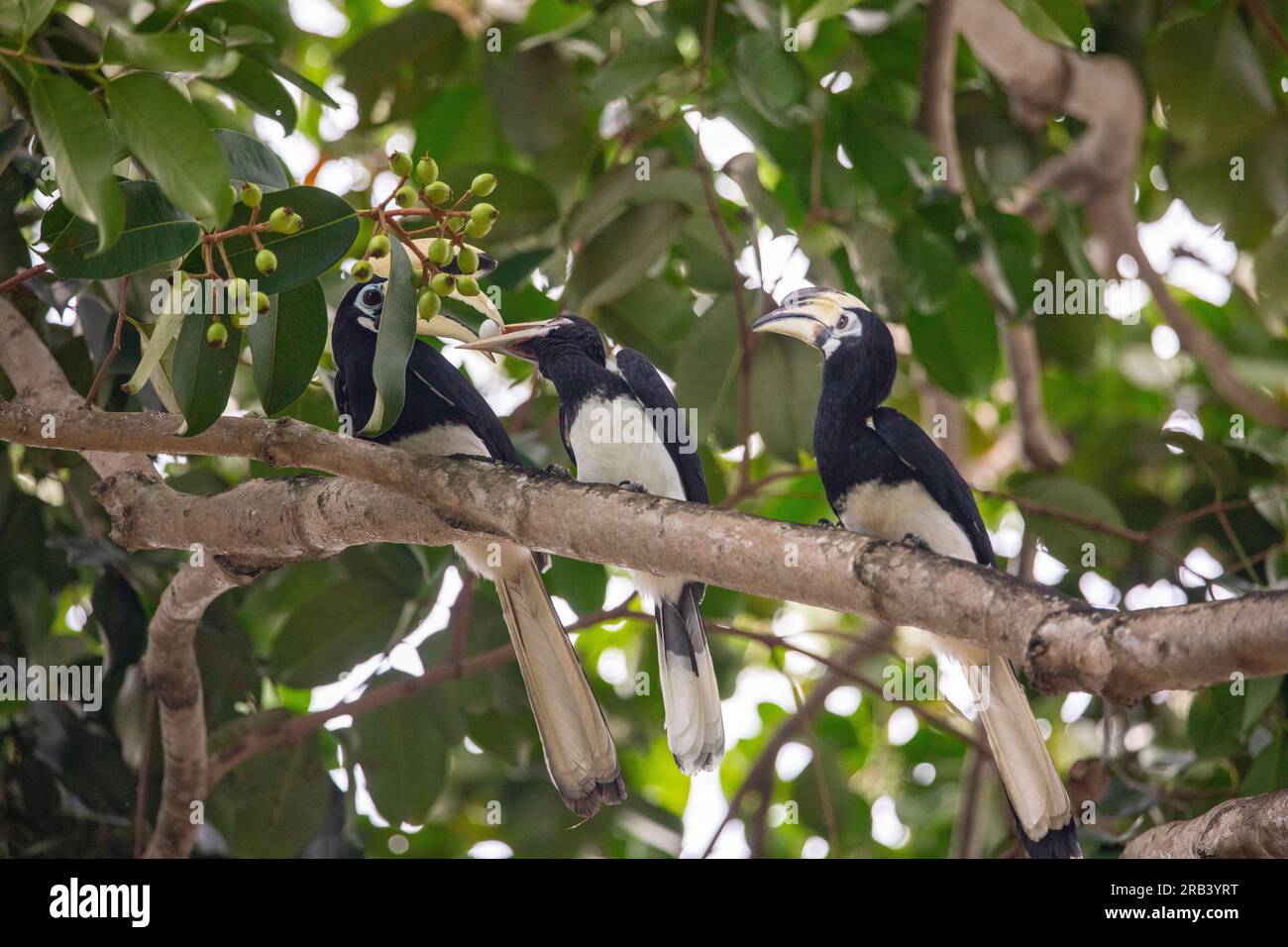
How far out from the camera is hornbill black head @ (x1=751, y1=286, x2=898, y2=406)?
121cm

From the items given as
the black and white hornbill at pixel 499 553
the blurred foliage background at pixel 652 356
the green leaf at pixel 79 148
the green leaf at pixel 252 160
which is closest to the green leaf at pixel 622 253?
the blurred foliage background at pixel 652 356

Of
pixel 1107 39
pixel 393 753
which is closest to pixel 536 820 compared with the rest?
pixel 393 753

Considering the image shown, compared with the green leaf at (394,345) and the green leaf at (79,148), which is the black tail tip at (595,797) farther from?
the green leaf at (79,148)

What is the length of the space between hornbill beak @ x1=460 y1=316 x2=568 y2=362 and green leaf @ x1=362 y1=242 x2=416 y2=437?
0.73ft

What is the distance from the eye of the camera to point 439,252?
1.10 m

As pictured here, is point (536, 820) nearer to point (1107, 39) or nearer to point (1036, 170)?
point (1036, 170)

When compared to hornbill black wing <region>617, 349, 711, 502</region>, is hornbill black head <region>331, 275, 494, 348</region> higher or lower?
higher

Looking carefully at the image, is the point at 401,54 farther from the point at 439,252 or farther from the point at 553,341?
the point at 439,252

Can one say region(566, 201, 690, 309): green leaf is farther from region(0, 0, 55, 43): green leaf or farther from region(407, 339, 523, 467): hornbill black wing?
region(0, 0, 55, 43): green leaf

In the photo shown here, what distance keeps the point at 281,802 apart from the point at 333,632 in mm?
289

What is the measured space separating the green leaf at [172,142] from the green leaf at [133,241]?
93 mm

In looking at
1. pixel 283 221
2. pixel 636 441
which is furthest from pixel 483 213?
pixel 636 441

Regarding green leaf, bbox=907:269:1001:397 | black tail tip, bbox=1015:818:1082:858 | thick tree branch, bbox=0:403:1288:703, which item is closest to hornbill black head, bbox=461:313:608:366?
thick tree branch, bbox=0:403:1288:703

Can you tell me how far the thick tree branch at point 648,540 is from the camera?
0.90 metres
